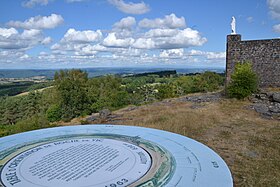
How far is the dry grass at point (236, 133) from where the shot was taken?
4785 millimetres

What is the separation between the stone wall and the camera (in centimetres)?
1373

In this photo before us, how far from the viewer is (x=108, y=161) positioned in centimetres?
286

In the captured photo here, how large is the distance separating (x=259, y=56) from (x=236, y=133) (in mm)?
8396

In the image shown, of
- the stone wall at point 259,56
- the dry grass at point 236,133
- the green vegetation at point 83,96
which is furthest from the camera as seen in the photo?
the green vegetation at point 83,96

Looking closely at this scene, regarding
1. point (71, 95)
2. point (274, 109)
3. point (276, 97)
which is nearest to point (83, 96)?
point (71, 95)

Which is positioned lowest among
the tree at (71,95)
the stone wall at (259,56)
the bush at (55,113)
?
the bush at (55,113)

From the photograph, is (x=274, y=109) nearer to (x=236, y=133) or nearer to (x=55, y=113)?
(x=236, y=133)

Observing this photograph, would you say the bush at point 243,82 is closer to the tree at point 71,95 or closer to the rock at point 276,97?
the rock at point 276,97

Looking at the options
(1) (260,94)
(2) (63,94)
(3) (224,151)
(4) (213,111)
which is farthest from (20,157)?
(2) (63,94)

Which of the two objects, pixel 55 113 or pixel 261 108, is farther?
pixel 55 113

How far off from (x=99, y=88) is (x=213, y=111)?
2575cm

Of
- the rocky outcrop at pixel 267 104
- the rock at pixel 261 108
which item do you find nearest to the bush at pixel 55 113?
the rocky outcrop at pixel 267 104

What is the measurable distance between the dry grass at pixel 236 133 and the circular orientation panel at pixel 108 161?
6.27ft

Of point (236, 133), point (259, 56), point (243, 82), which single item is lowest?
point (236, 133)
